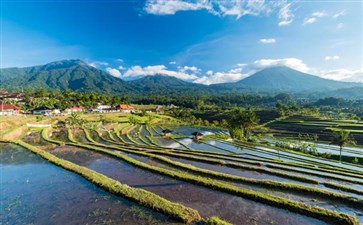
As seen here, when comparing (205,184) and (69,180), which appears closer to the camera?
(205,184)

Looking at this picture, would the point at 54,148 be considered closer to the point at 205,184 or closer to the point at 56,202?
the point at 56,202

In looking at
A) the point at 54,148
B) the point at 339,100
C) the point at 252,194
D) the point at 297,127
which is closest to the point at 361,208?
the point at 252,194

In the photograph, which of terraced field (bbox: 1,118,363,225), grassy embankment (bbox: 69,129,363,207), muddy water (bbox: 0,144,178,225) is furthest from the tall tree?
muddy water (bbox: 0,144,178,225)

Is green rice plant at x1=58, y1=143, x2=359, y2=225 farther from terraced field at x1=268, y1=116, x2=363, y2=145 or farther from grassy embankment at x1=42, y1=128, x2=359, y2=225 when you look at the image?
terraced field at x1=268, y1=116, x2=363, y2=145

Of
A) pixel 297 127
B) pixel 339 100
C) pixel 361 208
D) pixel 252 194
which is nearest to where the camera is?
pixel 361 208

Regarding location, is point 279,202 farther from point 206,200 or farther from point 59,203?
point 59,203

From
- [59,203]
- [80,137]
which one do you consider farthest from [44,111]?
[59,203]
